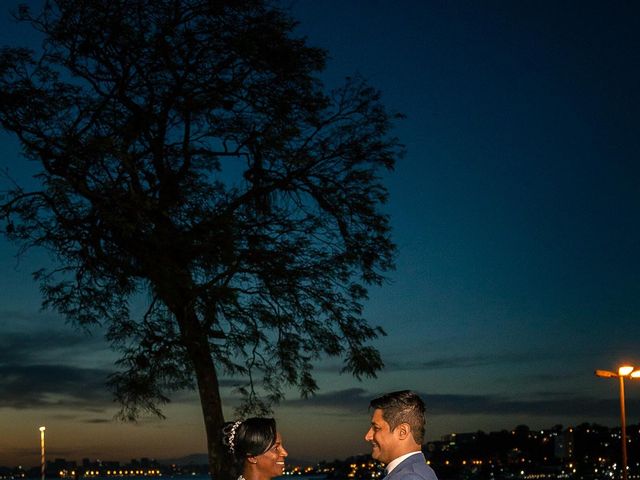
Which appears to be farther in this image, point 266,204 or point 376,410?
point 266,204

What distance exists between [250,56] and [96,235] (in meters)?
4.26

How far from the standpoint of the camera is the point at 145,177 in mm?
15883

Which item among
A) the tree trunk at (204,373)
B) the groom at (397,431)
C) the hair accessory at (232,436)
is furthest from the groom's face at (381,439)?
the tree trunk at (204,373)

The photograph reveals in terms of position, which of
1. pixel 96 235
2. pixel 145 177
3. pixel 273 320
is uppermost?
pixel 145 177

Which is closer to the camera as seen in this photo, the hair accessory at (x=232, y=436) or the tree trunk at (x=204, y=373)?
the hair accessory at (x=232, y=436)

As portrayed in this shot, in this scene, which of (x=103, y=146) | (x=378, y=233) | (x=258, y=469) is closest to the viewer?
(x=258, y=469)

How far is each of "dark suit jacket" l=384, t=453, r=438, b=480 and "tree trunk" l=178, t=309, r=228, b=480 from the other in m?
10.6

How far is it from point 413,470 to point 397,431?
331 millimetres

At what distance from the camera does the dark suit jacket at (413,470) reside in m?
4.40

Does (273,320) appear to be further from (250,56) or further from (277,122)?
(250,56)

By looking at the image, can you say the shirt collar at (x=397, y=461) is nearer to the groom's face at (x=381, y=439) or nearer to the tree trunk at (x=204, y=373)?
the groom's face at (x=381, y=439)

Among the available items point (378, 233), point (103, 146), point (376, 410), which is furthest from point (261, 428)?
point (378, 233)

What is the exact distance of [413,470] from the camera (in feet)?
14.7

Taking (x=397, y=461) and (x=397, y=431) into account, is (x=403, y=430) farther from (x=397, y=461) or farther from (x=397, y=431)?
(x=397, y=461)
